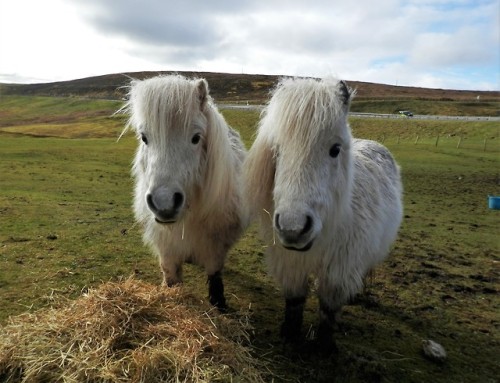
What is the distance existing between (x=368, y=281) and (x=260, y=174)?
2.95 metres

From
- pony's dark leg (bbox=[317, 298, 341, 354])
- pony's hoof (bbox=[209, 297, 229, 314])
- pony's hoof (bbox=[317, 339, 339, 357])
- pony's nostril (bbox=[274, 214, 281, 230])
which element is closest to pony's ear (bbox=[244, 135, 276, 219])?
pony's nostril (bbox=[274, 214, 281, 230])

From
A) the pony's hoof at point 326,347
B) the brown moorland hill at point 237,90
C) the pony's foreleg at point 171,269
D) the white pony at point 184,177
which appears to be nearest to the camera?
the white pony at point 184,177

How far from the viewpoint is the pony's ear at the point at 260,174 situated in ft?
10.3

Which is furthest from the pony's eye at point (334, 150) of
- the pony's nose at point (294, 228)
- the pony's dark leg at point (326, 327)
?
the pony's dark leg at point (326, 327)

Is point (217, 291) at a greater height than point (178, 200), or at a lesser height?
lesser

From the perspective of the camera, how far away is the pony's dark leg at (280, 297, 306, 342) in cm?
371

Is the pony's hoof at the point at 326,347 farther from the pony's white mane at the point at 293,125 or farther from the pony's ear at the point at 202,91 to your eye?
the pony's ear at the point at 202,91

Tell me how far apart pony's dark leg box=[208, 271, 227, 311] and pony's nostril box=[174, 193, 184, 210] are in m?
1.43

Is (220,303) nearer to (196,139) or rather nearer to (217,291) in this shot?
(217,291)

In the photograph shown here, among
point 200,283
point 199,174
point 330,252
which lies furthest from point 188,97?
point 200,283

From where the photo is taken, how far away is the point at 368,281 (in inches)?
210

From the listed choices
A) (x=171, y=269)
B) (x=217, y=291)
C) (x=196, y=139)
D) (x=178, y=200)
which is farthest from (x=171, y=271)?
(x=196, y=139)

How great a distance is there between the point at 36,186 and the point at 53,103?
69222 mm

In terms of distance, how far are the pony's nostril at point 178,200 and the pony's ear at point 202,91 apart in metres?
0.90
